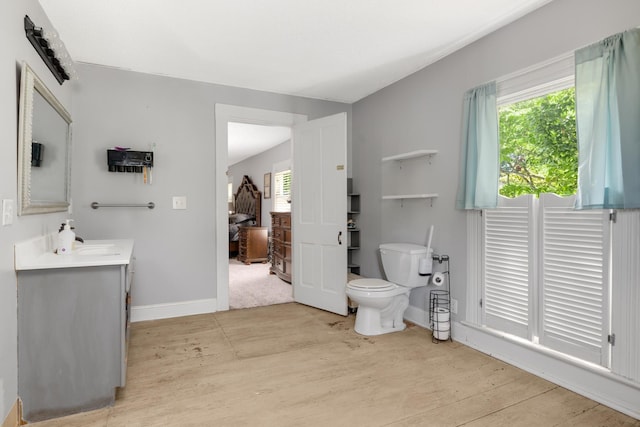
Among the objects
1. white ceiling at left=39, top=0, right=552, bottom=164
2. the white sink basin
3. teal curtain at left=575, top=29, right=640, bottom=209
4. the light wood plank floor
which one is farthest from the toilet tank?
the white sink basin

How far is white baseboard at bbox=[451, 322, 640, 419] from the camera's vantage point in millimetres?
1921

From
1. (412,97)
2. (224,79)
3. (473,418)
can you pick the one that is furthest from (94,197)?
(473,418)

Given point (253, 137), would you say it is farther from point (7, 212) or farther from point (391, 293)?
point (7, 212)

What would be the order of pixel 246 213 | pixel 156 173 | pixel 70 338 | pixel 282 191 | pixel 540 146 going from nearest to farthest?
pixel 70 338 → pixel 540 146 → pixel 156 173 → pixel 282 191 → pixel 246 213

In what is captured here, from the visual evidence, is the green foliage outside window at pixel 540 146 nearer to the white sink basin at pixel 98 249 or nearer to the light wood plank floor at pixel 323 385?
the light wood plank floor at pixel 323 385

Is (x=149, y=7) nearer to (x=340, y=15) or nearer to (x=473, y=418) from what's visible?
(x=340, y=15)

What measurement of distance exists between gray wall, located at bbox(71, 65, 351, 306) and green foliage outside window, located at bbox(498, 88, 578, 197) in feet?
8.28

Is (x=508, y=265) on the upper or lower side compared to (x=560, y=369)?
upper

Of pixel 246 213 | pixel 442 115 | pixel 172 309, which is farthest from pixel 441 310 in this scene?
pixel 246 213

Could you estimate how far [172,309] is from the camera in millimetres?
3543

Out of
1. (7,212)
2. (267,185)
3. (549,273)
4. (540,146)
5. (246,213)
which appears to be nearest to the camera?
(7,212)

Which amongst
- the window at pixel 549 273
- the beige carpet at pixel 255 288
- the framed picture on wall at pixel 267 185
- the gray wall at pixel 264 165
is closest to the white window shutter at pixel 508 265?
the window at pixel 549 273

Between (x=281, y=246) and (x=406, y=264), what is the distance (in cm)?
265

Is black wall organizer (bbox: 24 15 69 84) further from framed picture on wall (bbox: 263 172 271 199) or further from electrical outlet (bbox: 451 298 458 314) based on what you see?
framed picture on wall (bbox: 263 172 271 199)
